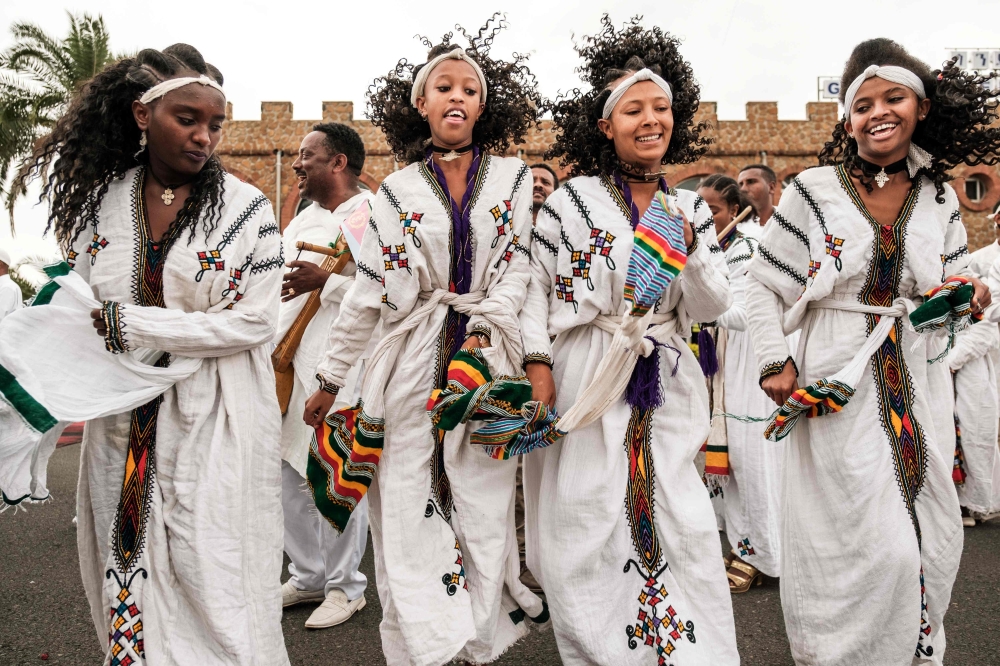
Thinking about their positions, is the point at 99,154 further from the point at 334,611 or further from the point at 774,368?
the point at 774,368

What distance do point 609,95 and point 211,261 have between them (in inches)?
65.5

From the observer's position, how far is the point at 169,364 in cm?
304

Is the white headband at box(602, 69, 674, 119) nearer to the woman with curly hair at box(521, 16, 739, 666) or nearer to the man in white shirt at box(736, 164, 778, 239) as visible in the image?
the woman with curly hair at box(521, 16, 739, 666)

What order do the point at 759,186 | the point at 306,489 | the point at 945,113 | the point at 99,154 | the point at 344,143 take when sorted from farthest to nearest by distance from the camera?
the point at 759,186, the point at 344,143, the point at 306,489, the point at 945,113, the point at 99,154

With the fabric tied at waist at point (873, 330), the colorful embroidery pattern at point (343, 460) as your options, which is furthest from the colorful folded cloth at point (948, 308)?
the colorful embroidery pattern at point (343, 460)

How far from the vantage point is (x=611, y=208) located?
3285 mm

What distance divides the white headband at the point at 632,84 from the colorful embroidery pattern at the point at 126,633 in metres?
2.49

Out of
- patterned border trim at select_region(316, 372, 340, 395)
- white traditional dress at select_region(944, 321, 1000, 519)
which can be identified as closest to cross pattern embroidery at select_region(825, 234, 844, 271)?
patterned border trim at select_region(316, 372, 340, 395)

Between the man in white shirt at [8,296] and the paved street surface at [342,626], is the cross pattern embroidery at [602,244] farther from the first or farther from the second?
the man in white shirt at [8,296]

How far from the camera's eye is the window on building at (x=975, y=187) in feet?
78.1

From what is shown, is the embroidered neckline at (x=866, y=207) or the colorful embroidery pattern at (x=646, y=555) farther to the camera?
the embroidered neckline at (x=866, y=207)

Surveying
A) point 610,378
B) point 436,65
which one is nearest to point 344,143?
point 436,65

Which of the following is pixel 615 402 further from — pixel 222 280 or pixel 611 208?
pixel 222 280

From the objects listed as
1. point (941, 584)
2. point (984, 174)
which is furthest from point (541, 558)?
point (984, 174)
